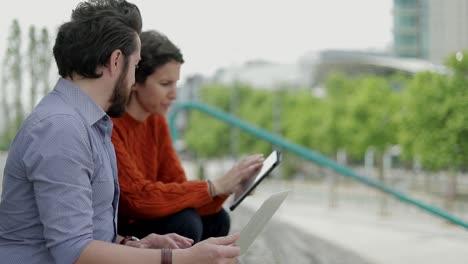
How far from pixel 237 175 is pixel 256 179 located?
126 millimetres

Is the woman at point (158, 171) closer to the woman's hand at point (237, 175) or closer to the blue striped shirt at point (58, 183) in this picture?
the woman's hand at point (237, 175)

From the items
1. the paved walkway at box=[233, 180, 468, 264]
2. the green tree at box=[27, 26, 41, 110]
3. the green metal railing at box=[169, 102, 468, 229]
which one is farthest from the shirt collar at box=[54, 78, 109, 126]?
the paved walkway at box=[233, 180, 468, 264]

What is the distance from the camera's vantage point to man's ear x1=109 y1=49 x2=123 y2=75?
1.39 m

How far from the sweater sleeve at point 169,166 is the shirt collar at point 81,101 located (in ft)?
2.76

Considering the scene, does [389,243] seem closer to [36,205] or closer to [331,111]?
[331,111]

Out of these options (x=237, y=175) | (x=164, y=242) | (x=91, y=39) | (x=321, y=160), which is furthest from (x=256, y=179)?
(x=321, y=160)

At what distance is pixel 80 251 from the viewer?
50.1 inches

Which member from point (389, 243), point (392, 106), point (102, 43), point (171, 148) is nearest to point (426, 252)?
point (389, 243)

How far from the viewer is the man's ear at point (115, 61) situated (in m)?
1.39

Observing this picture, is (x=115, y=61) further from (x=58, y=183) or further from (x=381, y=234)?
(x=381, y=234)

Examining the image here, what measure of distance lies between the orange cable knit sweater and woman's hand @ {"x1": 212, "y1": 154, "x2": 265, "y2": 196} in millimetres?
47

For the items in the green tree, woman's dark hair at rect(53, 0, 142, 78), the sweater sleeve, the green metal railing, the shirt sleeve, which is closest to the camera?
the shirt sleeve

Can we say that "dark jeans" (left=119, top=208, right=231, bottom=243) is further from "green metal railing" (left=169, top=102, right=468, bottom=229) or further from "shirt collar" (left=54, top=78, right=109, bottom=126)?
"green metal railing" (left=169, top=102, right=468, bottom=229)

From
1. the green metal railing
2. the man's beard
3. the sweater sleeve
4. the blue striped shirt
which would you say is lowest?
the green metal railing
